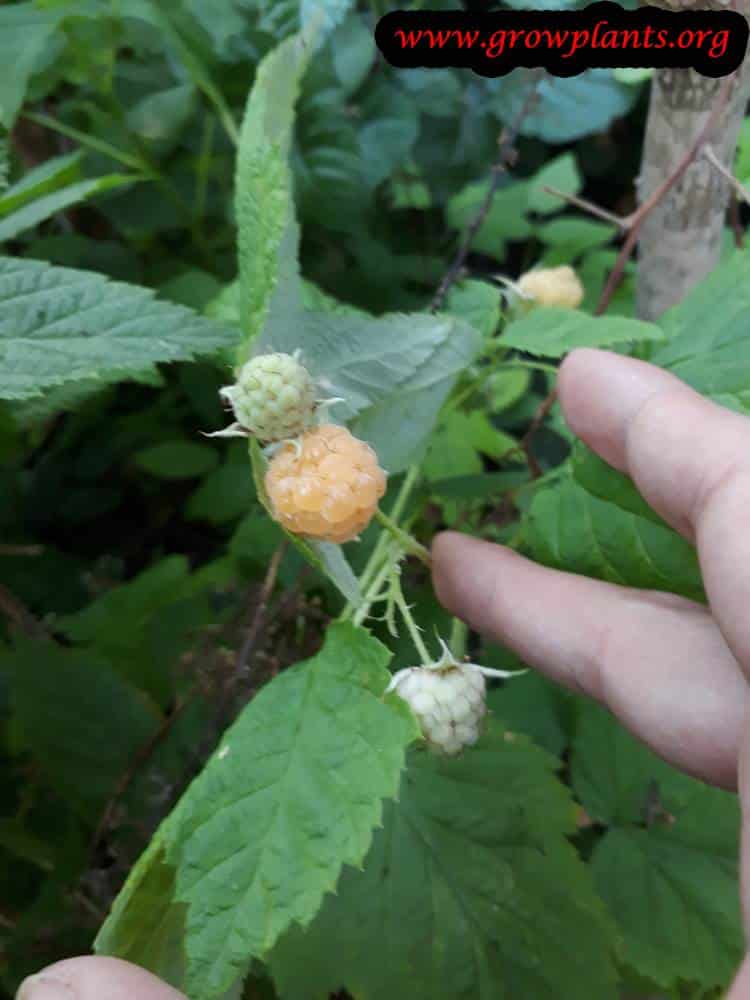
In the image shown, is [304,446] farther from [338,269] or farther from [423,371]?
[338,269]

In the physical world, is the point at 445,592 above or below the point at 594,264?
below

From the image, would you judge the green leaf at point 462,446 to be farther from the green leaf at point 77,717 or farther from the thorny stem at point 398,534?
the green leaf at point 77,717

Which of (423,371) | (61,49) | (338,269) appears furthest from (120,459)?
(423,371)

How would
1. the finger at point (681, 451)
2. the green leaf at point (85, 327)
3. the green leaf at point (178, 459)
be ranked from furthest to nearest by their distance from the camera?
the green leaf at point (178, 459)
the green leaf at point (85, 327)
the finger at point (681, 451)

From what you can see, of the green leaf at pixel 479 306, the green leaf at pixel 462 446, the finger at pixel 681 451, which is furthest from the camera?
the green leaf at pixel 462 446

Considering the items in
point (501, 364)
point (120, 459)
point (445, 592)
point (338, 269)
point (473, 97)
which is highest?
point (473, 97)

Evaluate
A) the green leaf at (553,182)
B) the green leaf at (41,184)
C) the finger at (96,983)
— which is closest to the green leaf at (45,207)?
the green leaf at (41,184)

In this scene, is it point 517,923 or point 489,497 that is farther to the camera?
point 489,497

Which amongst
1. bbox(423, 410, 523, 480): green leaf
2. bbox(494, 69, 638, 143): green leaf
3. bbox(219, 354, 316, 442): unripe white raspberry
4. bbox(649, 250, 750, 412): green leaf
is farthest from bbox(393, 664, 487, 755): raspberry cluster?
bbox(494, 69, 638, 143): green leaf
